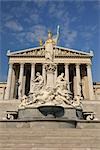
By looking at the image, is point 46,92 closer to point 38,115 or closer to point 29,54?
point 38,115

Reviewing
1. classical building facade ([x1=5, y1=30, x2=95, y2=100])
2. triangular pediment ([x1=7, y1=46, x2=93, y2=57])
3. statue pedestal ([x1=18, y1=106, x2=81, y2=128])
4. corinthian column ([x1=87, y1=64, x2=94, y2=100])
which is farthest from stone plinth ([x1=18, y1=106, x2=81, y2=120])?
triangular pediment ([x1=7, y1=46, x2=93, y2=57])

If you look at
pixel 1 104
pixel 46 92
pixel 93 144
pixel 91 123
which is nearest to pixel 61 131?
pixel 93 144

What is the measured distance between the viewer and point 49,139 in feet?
32.1

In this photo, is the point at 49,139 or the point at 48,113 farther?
the point at 48,113

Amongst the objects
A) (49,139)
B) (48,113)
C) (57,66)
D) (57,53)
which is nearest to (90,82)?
(57,66)

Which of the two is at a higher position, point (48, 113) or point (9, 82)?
point (9, 82)

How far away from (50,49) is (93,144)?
10.0m

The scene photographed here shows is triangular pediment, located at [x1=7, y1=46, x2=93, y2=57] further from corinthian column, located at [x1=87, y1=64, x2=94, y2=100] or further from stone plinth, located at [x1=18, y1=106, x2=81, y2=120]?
stone plinth, located at [x1=18, y1=106, x2=81, y2=120]

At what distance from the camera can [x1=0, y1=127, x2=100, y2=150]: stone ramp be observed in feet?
29.9

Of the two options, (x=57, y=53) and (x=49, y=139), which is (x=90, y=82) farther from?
(x=49, y=139)

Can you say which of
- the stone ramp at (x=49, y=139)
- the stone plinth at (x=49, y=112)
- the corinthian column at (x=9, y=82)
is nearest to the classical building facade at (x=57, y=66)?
the corinthian column at (x=9, y=82)

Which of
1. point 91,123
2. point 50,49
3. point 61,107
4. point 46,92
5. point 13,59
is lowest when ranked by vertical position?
point 91,123

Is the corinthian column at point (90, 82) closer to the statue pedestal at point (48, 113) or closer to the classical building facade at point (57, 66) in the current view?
the classical building facade at point (57, 66)

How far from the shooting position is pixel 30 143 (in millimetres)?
9328
